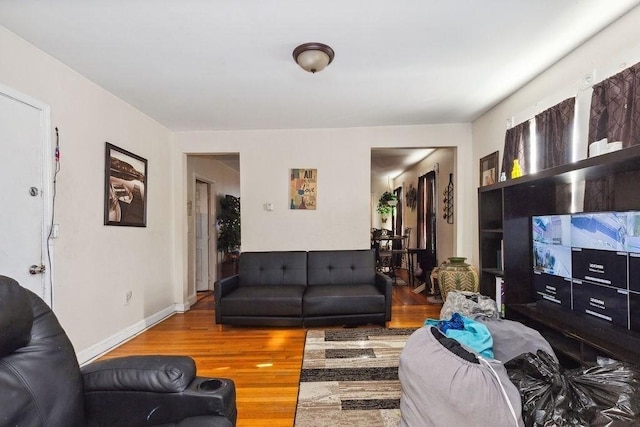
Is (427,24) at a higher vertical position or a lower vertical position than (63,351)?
higher

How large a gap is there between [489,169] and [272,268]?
2823mm

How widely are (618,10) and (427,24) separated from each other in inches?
44.0

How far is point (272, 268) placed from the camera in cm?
Answer: 368

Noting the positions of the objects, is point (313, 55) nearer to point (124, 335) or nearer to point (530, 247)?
point (530, 247)

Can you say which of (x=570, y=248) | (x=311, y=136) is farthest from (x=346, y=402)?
(x=311, y=136)

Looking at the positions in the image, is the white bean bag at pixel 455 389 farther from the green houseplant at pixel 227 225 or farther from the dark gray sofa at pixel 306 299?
the green houseplant at pixel 227 225

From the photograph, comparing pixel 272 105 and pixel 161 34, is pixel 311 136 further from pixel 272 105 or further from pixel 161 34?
pixel 161 34

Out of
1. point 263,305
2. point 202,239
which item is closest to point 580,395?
point 263,305

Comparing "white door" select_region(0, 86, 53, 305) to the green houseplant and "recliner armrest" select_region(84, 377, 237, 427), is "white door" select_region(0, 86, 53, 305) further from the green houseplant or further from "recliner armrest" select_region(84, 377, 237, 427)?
the green houseplant

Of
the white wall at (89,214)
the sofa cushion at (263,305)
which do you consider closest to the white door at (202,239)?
the white wall at (89,214)

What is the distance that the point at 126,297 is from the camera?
9.82ft

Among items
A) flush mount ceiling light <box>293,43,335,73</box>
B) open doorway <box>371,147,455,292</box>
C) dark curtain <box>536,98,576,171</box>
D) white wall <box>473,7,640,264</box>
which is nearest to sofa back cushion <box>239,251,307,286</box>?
open doorway <box>371,147,455,292</box>

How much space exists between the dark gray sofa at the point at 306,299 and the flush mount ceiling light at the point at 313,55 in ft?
7.18

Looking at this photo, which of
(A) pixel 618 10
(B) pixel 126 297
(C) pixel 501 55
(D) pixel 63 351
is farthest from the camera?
(B) pixel 126 297
